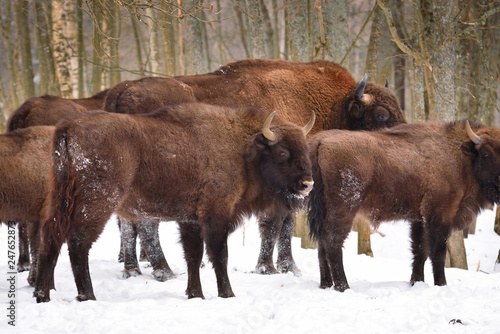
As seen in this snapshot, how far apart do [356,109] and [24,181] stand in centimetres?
481

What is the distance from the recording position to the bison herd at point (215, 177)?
5531 millimetres

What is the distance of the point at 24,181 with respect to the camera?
6.83 metres

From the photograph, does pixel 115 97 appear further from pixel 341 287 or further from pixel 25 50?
pixel 25 50

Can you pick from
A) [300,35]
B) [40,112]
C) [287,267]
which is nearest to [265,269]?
[287,267]

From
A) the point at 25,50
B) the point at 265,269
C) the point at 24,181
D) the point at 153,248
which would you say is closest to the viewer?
the point at 24,181

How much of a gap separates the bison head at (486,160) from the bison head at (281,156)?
2.16 meters

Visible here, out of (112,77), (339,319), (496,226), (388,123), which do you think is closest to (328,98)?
(388,123)

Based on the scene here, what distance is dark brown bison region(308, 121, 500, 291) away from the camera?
20.7 ft

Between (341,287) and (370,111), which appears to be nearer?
(341,287)

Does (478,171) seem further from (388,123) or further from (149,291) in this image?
(149,291)

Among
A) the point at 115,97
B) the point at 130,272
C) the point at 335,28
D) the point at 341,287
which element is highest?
the point at 335,28

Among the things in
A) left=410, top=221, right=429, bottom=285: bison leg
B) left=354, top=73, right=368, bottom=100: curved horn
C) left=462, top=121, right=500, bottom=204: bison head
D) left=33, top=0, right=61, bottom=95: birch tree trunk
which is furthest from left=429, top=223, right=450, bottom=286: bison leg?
left=33, top=0, right=61, bottom=95: birch tree trunk

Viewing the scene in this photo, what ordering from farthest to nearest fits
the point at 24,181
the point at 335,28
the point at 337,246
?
1. the point at 335,28
2. the point at 24,181
3. the point at 337,246

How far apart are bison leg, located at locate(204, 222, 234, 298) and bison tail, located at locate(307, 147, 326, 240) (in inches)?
42.0
